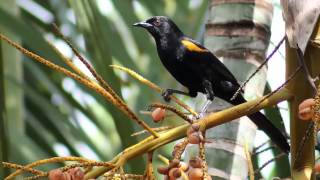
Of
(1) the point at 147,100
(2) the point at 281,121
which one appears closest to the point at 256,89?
(2) the point at 281,121

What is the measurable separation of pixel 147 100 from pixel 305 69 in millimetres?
932

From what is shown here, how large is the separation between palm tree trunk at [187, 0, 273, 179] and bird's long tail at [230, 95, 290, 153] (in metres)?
0.04

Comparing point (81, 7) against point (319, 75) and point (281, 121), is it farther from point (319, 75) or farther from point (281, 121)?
point (319, 75)

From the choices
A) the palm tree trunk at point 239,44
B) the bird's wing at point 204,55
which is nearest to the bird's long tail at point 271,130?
the palm tree trunk at point 239,44

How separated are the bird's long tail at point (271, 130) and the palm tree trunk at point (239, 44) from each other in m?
0.04

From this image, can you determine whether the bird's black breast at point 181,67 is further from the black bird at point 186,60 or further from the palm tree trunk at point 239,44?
the palm tree trunk at point 239,44

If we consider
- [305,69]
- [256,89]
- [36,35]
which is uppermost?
[36,35]

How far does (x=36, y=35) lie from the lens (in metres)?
1.58

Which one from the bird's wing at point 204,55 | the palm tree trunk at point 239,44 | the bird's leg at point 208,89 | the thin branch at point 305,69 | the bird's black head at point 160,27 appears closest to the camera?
the thin branch at point 305,69

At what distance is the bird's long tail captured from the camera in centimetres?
149

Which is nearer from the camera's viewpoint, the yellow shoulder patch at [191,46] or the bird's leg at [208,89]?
the bird's leg at [208,89]

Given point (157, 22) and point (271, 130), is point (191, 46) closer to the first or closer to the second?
point (157, 22)

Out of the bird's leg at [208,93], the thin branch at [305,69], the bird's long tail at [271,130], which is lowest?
the thin branch at [305,69]

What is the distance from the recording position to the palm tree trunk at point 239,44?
1426mm
